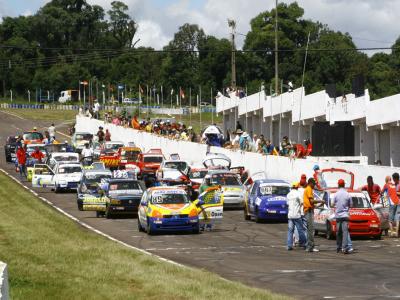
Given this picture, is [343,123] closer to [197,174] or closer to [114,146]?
[197,174]

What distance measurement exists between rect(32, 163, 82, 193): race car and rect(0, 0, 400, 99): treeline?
134 ft

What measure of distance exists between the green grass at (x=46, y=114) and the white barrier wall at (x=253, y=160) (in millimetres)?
43632

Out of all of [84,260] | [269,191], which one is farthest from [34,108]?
[84,260]

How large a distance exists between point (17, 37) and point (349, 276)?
173 meters

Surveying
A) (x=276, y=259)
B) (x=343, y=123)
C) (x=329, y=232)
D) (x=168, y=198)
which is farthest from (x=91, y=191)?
(x=276, y=259)

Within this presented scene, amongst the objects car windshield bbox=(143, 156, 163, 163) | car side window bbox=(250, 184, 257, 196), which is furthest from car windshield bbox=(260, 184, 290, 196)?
car windshield bbox=(143, 156, 163, 163)

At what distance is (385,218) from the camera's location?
30.6 meters

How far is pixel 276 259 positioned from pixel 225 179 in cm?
1967

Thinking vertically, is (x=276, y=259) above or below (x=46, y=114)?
below

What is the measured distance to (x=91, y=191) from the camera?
137ft

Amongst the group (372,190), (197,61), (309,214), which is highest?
(197,61)

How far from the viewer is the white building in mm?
46469

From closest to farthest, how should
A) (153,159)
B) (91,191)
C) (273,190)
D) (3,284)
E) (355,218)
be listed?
1. (3,284)
2. (355,218)
3. (273,190)
4. (91,191)
5. (153,159)

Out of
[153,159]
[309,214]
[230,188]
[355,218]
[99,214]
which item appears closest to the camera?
[309,214]
